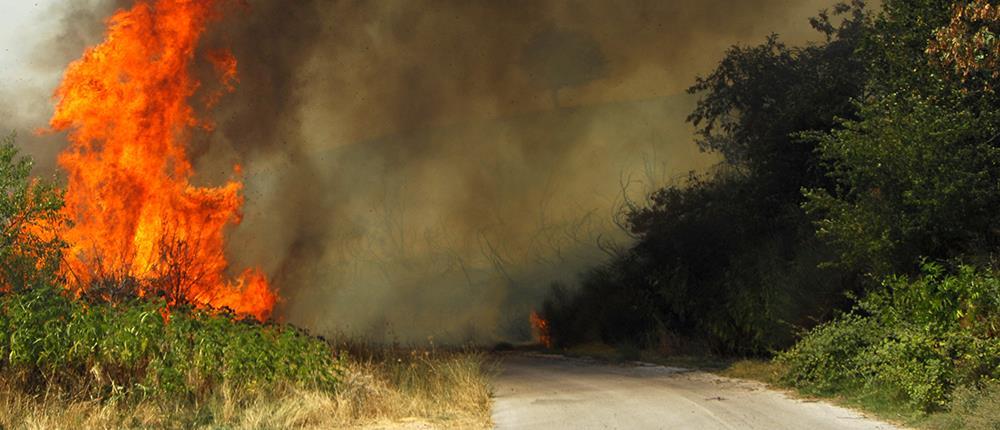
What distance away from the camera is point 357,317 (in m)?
65.8

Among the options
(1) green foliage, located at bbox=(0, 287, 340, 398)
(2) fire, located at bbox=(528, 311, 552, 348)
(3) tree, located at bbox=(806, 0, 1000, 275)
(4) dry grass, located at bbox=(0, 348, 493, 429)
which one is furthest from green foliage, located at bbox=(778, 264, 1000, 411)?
(2) fire, located at bbox=(528, 311, 552, 348)

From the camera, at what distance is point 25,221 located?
21.2m

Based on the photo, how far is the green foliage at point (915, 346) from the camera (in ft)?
44.3

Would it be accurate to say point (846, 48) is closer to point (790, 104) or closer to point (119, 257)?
point (790, 104)

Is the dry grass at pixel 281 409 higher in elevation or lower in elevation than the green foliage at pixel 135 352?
lower

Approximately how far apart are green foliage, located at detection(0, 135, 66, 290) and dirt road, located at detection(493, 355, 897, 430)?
1159cm

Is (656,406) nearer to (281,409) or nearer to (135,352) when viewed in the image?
(281,409)

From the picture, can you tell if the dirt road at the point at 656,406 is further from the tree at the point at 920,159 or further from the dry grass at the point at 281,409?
the tree at the point at 920,159

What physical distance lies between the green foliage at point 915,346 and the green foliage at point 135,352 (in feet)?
31.3

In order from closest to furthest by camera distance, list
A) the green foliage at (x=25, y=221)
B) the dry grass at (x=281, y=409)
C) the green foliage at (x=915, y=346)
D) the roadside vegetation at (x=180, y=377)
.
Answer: the dry grass at (x=281, y=409)
the roadside vegetation at (x=180, y=377)
the green foliage at (x=915, y=346)
the green foliage at (x=25, y=221)

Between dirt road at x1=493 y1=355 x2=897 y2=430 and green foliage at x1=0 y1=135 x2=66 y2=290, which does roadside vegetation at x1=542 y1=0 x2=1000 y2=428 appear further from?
green foliage at x1=0 y1=135 x2=66 y2=290

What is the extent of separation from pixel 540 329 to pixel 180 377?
37112 millimetres

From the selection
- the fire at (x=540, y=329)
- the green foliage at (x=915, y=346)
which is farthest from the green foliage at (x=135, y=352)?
the fire at (x=540, y=329)

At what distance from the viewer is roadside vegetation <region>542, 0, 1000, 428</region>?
48.1 ft
